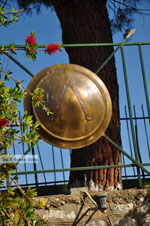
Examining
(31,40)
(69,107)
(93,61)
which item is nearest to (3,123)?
(31,40)

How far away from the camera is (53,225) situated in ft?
11.4

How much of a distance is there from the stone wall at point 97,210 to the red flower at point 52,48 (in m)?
1.19

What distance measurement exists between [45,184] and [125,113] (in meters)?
1.90

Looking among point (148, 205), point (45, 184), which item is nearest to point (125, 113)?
point (45, 184)

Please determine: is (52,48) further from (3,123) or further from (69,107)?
(3,123)

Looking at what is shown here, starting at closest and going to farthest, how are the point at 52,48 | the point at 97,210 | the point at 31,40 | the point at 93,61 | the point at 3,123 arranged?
the point at 3,123, the point at 31,40, the point at 52,48, the point at 97,210, the point at 93,61

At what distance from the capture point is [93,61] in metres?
5.40

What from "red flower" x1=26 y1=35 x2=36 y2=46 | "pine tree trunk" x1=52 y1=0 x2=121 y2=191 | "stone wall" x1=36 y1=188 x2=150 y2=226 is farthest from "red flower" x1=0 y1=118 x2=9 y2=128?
"pine tree trunk" x1=52 y1=0 x2=121 y2=191

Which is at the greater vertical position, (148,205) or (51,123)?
(51,123)

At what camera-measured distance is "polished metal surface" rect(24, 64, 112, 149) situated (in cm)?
352

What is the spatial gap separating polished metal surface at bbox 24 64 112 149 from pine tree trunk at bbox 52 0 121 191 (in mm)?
1312

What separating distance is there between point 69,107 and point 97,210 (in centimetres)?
88

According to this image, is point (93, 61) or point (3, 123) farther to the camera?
point (93, 61)

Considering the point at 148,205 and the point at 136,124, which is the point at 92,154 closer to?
the point at 148,205
